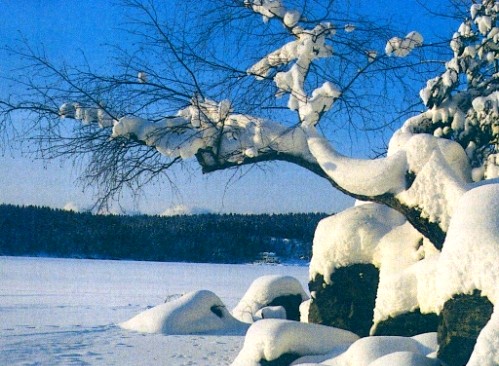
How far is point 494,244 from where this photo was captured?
571 cm

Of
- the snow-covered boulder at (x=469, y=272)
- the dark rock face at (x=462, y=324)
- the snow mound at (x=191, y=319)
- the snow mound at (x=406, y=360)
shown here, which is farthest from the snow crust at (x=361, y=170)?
the snow mound at (x=191, y=319)

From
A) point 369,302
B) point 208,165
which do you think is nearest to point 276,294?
point 369,302

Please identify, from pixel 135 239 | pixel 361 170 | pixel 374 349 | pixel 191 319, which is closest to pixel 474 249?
pixel 374 349

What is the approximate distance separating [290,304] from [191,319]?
2713 millimetres

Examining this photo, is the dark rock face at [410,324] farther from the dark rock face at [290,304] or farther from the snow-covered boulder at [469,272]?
the dark rock face at [290,304]

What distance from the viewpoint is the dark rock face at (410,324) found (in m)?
7.48

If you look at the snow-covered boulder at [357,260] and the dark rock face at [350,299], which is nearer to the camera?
the snow-covered boulder at [357,260]

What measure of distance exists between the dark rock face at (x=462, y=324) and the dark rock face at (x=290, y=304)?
8669 millimetres

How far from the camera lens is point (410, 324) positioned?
25.0ft

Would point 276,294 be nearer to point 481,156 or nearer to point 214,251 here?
point 481,156

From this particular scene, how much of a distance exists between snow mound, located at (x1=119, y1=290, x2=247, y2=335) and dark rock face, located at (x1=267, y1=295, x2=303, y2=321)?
4.47 feet

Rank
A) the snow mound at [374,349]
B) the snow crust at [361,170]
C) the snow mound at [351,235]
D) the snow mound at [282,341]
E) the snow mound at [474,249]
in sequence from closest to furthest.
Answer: the snow mound at [474,249], the snow mound at [374,349], the snow mound at [282,341], the snow crust at [361,170], the snow mound at [351,235]

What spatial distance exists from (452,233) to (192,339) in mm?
6778

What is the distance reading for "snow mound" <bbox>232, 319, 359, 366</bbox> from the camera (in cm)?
739
